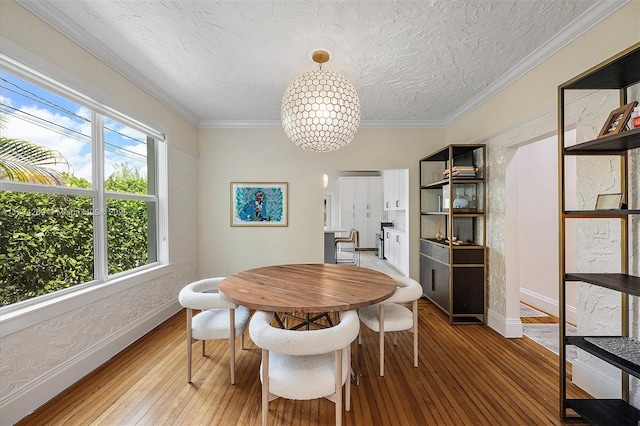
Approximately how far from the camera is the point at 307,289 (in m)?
1.85

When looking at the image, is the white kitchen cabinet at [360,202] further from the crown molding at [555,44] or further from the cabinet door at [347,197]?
the crown molding at [555,44]

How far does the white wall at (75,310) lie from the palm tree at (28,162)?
0.52m

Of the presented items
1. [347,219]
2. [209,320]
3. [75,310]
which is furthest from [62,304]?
[347,219]

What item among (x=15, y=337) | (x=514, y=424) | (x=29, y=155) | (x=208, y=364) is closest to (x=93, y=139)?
(x=29, y=155)

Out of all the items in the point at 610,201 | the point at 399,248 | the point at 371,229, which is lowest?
the point at 399,248

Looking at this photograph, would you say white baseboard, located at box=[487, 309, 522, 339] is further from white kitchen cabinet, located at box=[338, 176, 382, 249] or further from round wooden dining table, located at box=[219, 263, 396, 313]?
white kitchen cabinet, located at box=[338, 176, 382, 249]

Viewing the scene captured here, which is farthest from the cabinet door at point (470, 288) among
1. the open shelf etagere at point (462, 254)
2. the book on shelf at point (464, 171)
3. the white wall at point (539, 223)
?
the book on shelf at point (464, 171)

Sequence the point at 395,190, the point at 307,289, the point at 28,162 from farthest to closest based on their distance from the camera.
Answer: the point at 395,190 → the point at 307,289 → the point at 28,162

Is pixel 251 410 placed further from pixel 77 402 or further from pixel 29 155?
pixel 29 155

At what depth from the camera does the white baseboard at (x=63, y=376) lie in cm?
157

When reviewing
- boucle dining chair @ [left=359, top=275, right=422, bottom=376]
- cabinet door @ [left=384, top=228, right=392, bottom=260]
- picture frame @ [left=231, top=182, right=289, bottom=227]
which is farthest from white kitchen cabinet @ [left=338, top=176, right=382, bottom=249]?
boucle dining chair @ [left=359, top=275, right=422, bottom=376]

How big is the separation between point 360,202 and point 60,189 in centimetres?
683

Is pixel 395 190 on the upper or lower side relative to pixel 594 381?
upper

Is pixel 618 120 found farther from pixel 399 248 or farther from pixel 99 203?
pixel 399 248
